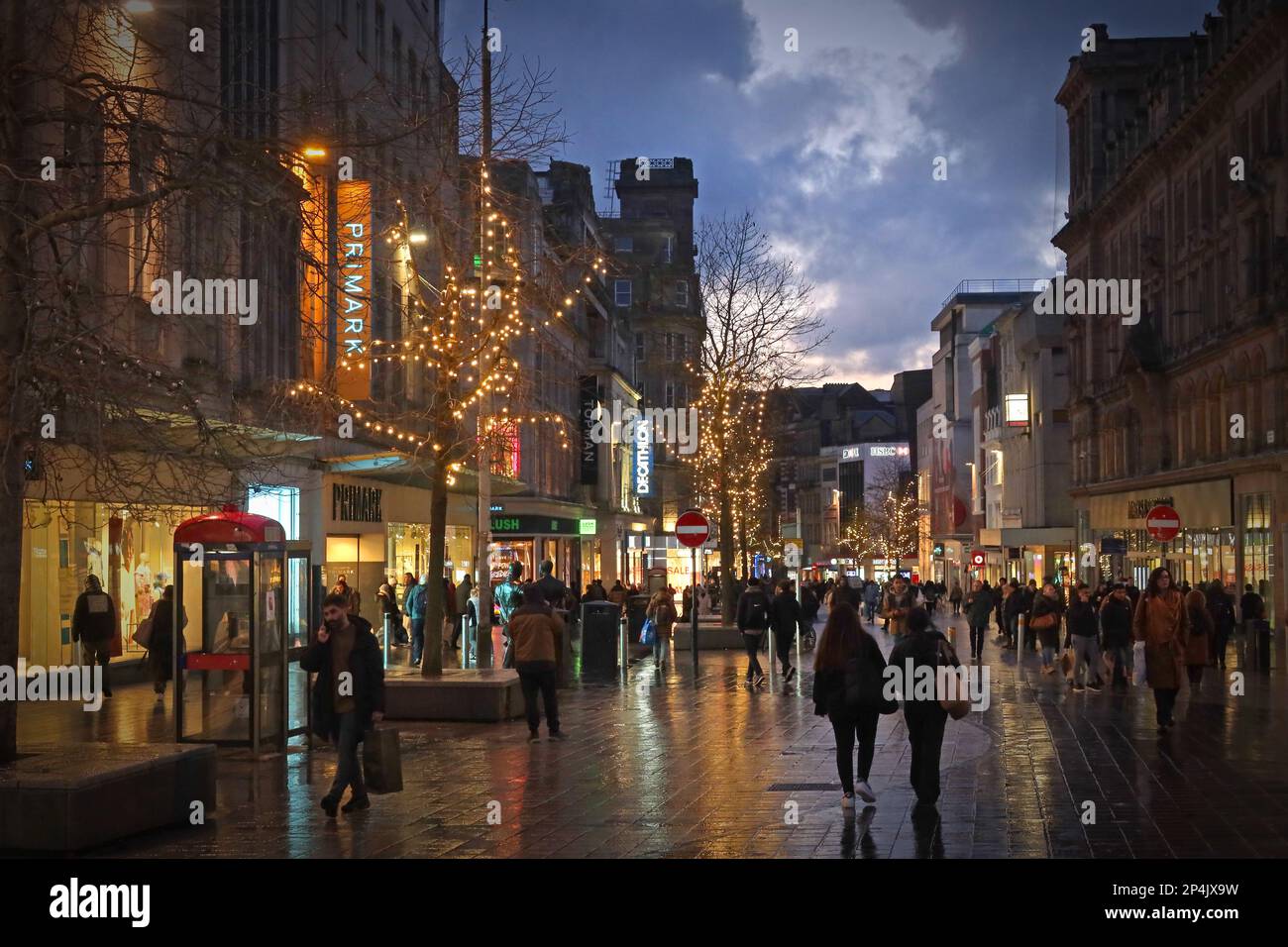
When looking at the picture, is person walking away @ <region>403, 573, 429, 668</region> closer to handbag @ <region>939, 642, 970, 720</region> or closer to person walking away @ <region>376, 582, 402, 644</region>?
person walking away @ <region>376, 582, 402, 644</region>

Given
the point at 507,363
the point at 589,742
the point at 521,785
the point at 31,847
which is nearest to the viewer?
the point at 31,847

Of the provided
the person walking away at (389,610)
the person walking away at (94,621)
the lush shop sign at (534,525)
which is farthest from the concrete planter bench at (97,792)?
the lush shop sign at (534,525)

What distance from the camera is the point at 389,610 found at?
36.1m

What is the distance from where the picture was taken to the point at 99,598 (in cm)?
2316

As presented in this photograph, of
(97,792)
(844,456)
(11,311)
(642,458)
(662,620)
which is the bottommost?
(97,792)

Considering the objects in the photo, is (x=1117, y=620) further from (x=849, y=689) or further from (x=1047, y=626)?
(x=849, y=689)

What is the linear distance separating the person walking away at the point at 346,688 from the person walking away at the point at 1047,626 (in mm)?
20462

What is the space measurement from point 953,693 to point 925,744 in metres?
0.45

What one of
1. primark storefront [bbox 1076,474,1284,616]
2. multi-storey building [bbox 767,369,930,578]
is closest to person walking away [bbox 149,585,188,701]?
primark storefront [bbox 1076,474,1284,616]

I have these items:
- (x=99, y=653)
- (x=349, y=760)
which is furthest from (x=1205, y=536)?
(x=349, y=760)

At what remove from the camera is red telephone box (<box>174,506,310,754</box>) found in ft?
54.9
